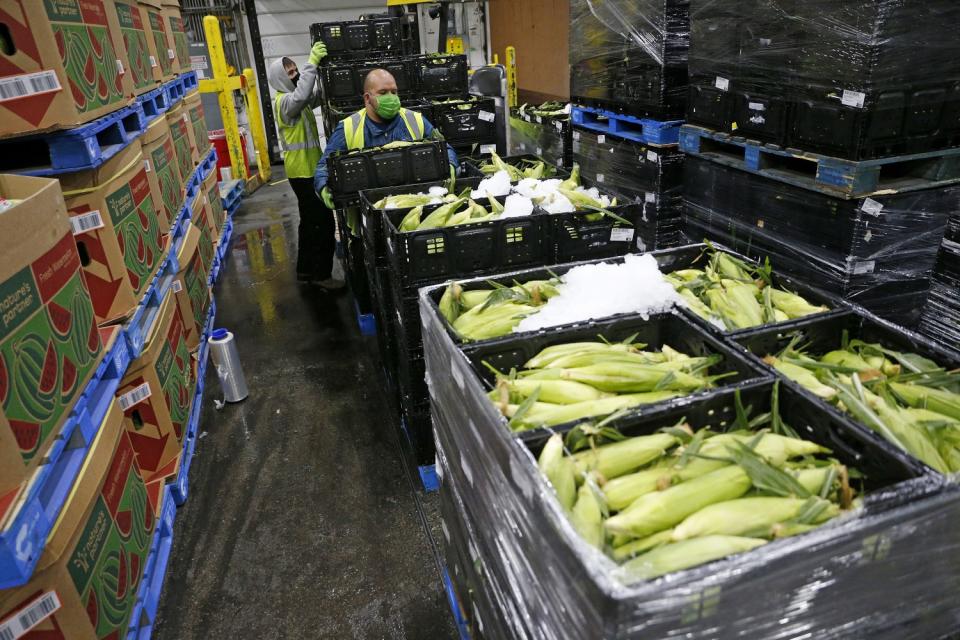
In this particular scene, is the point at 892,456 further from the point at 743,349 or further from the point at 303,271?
the point at 303,271

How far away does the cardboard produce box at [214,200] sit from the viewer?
22.1 ft

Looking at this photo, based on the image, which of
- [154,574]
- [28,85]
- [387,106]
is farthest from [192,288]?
[28,85]

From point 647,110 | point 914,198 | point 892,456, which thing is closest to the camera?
point 892,456

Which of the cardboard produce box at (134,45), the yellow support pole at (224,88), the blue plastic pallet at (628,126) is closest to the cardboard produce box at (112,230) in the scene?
the cardboard produce box at (134,45)

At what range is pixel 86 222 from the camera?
107 inches

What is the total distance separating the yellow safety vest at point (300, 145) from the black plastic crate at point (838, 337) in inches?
193

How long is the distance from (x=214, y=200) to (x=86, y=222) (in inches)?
188

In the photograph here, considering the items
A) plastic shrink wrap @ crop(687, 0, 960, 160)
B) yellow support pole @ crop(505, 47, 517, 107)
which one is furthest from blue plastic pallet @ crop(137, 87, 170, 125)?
yellow support pole @ crop(505, 47, 517, 107)

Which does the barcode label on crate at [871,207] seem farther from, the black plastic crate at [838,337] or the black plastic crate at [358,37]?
the black plastic crate at [358,37]

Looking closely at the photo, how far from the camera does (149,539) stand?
2.81 metres

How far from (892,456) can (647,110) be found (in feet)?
13.2

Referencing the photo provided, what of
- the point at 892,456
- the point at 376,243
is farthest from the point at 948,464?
the point at 376,243

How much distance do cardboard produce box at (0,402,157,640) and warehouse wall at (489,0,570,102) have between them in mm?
9673

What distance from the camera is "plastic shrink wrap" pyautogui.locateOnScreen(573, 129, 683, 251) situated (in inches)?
192
